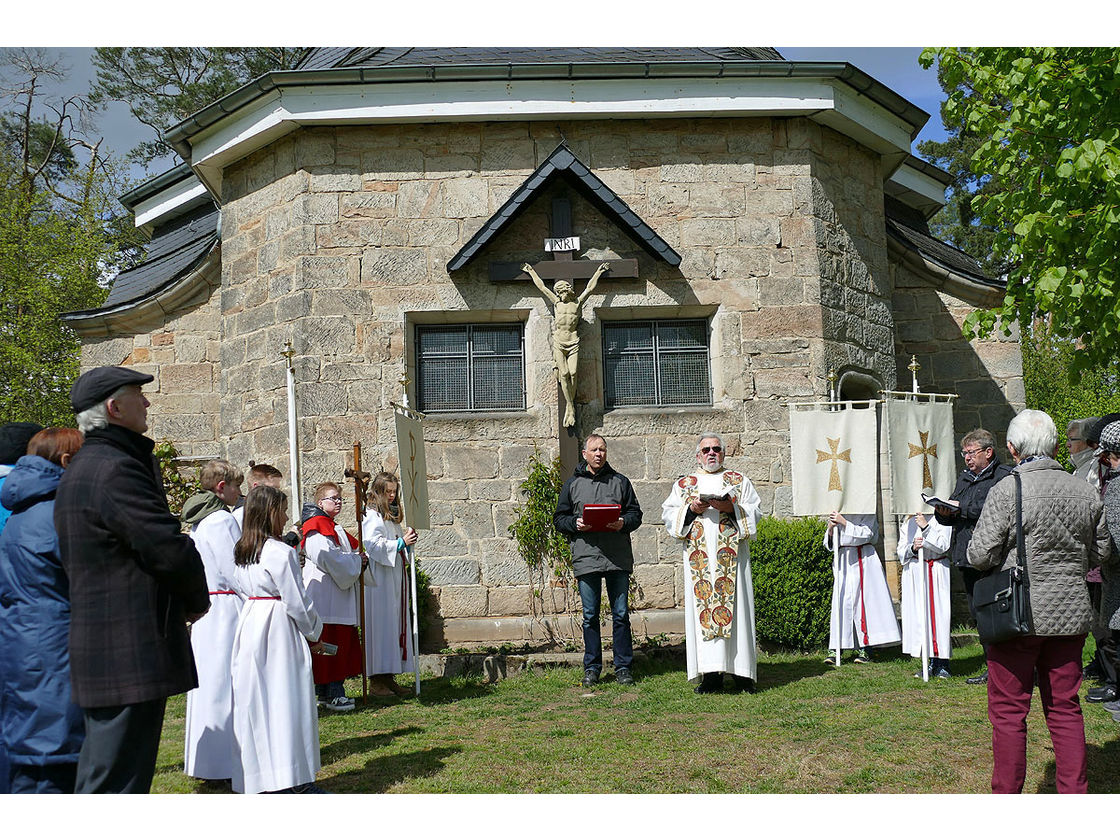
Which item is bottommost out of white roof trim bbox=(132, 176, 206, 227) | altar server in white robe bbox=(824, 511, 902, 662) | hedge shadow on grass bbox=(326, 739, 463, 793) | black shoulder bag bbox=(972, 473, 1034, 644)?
hedge shadow on grass bbox=(326, 739, 463, 793)

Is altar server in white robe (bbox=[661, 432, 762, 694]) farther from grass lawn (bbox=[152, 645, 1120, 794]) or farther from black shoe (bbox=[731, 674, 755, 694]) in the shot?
grass lawn (bbox=[152, 645, 1120, 794])

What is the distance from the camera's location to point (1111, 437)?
598 centimetres

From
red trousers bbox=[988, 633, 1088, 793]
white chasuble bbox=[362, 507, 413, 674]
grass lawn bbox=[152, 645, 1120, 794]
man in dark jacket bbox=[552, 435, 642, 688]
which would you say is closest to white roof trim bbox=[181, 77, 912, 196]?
man in dark jacket bbox=[552, 435, 642, 688]

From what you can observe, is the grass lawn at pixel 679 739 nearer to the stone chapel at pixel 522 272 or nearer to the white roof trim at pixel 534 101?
the stone chapel at pixel 522 272

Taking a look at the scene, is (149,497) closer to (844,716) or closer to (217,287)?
(844,716)

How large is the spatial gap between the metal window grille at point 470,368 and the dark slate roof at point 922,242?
4.95m

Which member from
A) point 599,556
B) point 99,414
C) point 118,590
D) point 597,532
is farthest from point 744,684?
point 99,414

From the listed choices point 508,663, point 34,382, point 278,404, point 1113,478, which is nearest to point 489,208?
point 278,404

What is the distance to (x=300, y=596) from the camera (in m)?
5.34

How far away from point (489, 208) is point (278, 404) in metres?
2.92

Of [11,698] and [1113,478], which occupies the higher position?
[1113,478]

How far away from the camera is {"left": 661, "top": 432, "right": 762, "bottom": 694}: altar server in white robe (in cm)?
793

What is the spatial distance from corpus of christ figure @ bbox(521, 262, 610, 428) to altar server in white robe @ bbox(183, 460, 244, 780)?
15.8 ft

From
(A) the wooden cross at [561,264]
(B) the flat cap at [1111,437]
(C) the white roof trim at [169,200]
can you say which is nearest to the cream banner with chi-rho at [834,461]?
(A) the wooden cross at [561,264]
